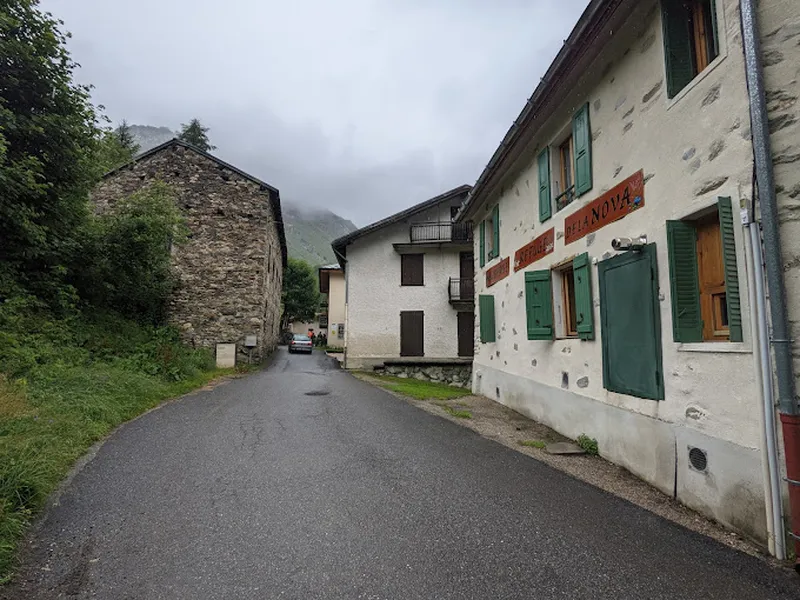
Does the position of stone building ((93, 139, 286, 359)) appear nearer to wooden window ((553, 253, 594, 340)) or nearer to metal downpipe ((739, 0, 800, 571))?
wooden window ((553, 253, 594, 340))

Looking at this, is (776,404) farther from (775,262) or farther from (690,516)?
(690,516)

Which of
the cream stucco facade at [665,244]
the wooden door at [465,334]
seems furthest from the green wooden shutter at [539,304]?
the wooden door at [465,334]

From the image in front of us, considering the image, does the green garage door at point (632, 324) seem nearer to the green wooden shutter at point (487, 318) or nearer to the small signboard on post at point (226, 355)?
the green wooden shutter at point (487, 318)

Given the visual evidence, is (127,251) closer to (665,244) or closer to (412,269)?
(412,269)

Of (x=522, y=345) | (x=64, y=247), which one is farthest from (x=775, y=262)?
(x=64, y=247)

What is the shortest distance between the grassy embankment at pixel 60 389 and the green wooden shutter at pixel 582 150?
6704 mm

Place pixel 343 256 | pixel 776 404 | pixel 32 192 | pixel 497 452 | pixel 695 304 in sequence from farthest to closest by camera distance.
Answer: pixel 343 256, pixel 32 192, pixel 497 452, pixel 695 304, pixel 776 404

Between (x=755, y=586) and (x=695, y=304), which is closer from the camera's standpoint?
(x=755, y=586)

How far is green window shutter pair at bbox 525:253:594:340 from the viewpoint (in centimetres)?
584

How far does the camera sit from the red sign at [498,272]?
30.8ft

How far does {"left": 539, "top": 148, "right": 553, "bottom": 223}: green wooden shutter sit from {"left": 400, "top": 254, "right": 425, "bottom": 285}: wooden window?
11438mm

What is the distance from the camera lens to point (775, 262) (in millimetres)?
3141

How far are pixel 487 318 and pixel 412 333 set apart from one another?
829cm

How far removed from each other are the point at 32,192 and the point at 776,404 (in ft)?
40.1
